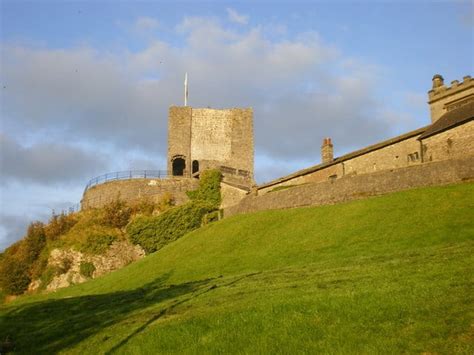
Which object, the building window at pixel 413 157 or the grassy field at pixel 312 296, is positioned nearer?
the grassy field at pixel 312 296

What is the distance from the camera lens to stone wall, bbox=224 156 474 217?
27734 mm

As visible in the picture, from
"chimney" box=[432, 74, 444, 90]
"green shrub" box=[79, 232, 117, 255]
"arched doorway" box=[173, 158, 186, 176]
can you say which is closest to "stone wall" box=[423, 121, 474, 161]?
"chimney" box=[432, 74, 444, 90]

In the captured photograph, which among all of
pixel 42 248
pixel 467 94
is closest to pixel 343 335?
pixel 467 94

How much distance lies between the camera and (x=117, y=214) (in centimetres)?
4622

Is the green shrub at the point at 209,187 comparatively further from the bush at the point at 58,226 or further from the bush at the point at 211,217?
the bush at the point at 58,226

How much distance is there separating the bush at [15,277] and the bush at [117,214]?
7578 millimetres

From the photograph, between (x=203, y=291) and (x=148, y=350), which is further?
(x=203, y=291)

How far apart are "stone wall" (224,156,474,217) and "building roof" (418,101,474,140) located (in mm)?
4160

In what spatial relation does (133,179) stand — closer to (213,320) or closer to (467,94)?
(467,94)

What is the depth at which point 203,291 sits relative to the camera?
725 inches

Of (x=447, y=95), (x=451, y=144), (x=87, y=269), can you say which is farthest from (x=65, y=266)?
(x=447, y=95)

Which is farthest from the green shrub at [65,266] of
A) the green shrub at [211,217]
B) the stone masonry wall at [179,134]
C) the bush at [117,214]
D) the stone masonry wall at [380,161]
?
the stone masonry wall at [380,161]

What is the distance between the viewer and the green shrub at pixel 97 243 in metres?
42.7

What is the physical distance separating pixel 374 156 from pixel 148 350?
28.4 metres
